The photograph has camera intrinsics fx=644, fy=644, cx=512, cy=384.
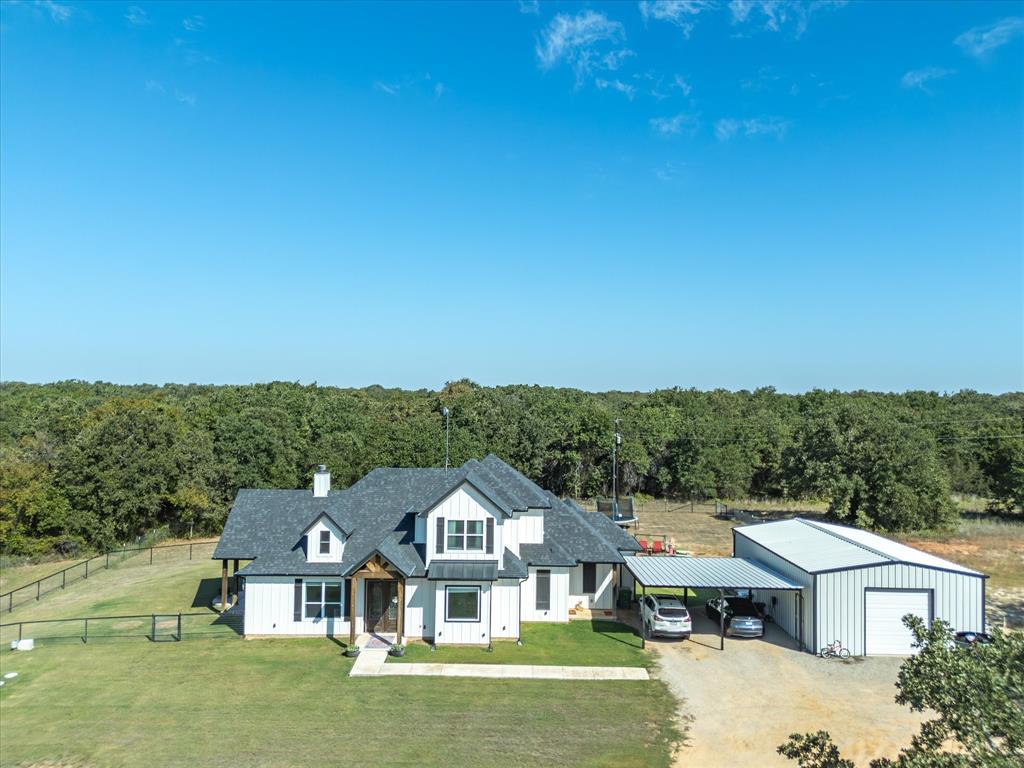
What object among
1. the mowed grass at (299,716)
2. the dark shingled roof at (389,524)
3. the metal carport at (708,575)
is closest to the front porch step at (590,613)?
the metal carport at (708,575)

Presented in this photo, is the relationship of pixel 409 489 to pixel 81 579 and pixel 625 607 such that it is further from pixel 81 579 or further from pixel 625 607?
pixel 81 579

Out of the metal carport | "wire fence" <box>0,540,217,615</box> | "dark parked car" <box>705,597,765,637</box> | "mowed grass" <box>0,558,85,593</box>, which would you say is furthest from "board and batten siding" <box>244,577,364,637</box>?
"mowed grass" <box>0,558,85,593</box>

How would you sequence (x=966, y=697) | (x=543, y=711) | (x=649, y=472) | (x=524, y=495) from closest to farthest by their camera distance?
(x=966, y=697)
(x=543, y=711)
(x=524, y=495)
(x=649, y=472)

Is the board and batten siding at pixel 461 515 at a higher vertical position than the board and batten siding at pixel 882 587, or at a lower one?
higher

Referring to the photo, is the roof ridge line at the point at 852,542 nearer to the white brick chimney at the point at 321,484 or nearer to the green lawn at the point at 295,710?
the green lawn at the point at 295,710

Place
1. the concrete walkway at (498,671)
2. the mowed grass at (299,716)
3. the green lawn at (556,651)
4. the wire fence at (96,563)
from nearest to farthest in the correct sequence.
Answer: the mowed grass at (299,716) → the concrete walkway at (498,671) → the green lawn at (556,651) → the wire fence at (96,563)

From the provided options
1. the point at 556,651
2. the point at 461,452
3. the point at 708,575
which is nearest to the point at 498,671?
the point at 556,651

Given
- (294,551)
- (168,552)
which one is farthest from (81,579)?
(294,551)
